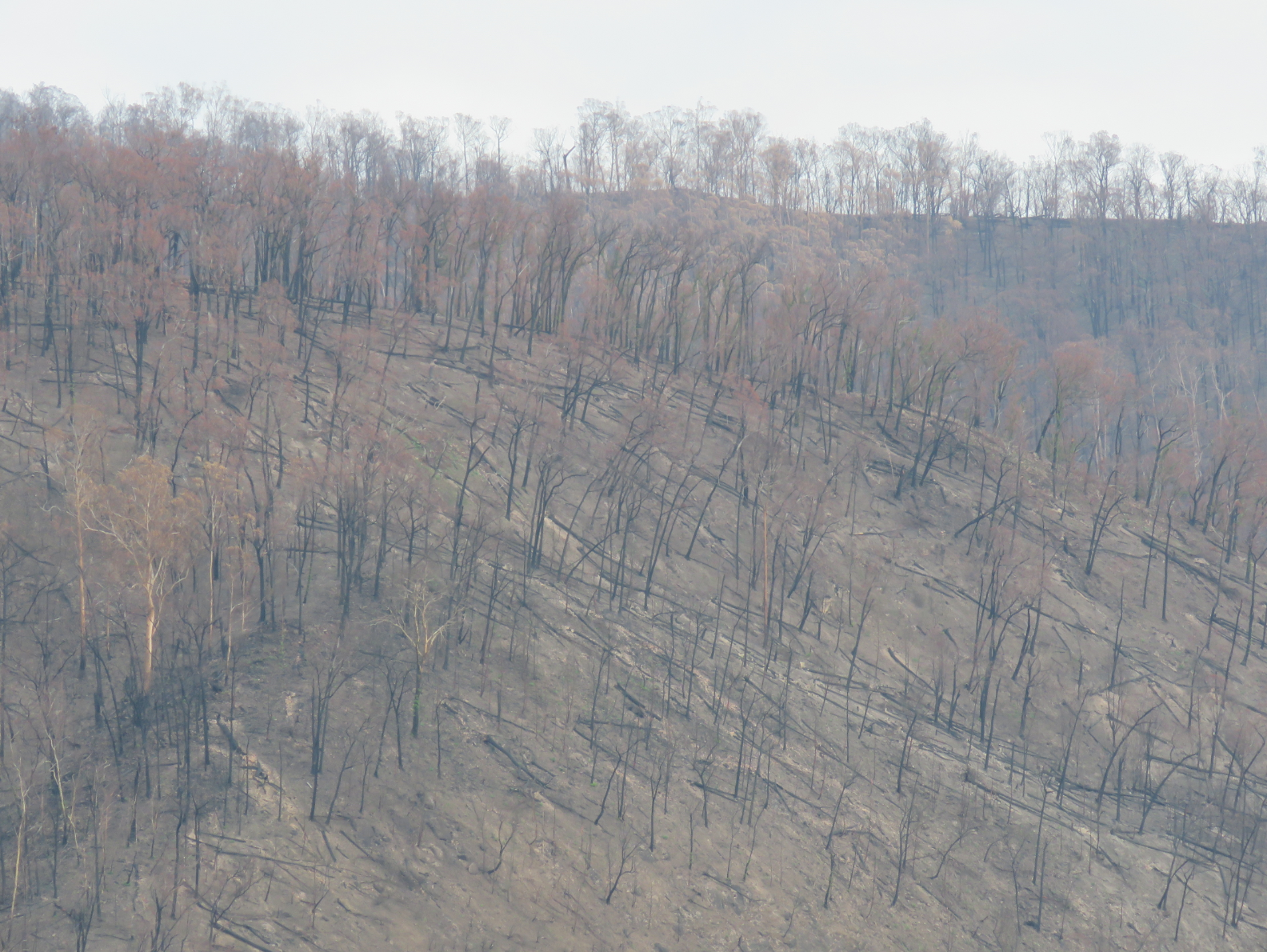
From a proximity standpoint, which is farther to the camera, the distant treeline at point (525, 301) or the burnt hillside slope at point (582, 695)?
the distant treeline at point (525, 301)

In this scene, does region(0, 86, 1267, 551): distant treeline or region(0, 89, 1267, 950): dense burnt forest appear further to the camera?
region(0, 86, 1267, 551): distant treeline

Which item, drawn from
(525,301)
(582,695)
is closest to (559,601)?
(582,695)

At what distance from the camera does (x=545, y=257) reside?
63.8 meters

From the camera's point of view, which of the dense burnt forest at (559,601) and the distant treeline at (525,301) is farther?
the distant treeline at (525,301)

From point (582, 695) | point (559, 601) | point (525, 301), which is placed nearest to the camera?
point (582, 695)

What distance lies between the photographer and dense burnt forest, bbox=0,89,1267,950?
28828 millimetres

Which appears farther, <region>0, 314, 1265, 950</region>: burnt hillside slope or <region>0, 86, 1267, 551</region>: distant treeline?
<region>0, 86, 1267, 551</region>: distant treeline

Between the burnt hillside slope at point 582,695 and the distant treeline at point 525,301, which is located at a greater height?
the distant treeline at point 525,301

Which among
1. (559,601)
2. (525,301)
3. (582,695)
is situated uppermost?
(525,301)

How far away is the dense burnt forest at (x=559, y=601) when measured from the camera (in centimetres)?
2883

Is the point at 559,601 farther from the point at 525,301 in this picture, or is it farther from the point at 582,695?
the point at 525,301

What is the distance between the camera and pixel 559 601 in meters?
41.4

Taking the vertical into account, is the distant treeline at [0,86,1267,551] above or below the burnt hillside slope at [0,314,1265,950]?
above

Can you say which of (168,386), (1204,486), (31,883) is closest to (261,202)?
(168,386)
